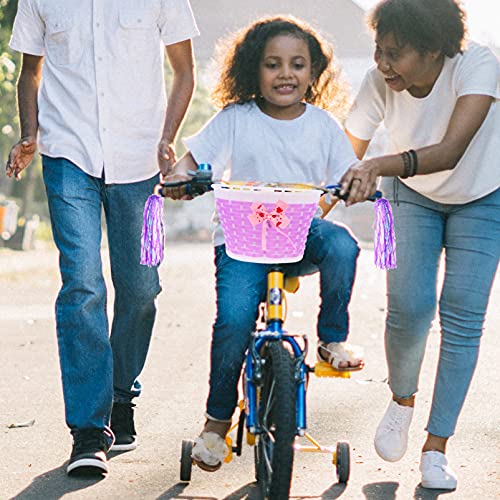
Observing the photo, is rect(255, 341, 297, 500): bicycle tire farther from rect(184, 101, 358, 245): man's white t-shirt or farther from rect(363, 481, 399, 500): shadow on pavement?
rect(184, 101, 358, 245): man's white t-shirt

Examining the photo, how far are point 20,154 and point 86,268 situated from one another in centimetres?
63

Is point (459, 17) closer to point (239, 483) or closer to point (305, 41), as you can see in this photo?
point (305, 41)

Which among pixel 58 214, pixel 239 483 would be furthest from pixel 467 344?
pixel 58 214

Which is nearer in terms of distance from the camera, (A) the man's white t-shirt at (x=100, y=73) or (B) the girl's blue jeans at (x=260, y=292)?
(B) the girl's blue jeans at (x=260, y=292)

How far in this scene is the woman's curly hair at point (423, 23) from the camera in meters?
4.98

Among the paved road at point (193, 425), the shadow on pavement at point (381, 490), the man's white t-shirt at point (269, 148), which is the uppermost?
the man's white t-shirt at point (269, 148)

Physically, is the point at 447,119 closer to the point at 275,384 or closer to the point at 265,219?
the point at 265,219

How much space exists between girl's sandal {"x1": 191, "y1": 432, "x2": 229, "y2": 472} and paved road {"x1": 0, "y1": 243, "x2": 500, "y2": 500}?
0.40ft

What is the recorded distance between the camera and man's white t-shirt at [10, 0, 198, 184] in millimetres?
5512

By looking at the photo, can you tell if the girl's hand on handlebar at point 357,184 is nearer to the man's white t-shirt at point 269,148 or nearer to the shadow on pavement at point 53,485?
the man's white t-shirt at point 269,148

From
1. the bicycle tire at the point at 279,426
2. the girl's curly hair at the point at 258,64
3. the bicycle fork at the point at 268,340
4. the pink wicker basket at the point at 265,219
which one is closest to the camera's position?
the bicycle tire at the point at 279,426

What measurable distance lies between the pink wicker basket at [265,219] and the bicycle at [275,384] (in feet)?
0.32

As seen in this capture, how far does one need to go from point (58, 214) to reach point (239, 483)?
1.40 metres

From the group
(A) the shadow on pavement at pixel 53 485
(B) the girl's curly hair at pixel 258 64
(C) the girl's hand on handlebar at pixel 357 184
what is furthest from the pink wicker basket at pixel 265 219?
(A) the shadow on pavement at pixel 53 485
